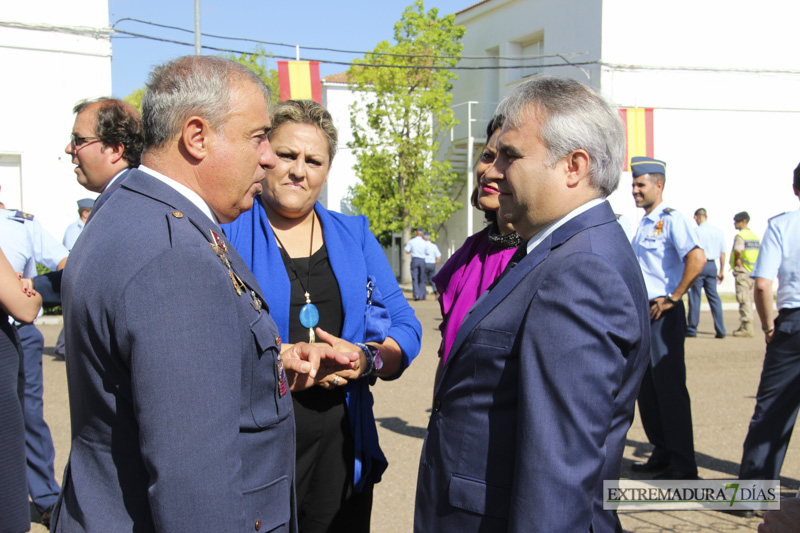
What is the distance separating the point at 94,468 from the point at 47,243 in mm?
3800

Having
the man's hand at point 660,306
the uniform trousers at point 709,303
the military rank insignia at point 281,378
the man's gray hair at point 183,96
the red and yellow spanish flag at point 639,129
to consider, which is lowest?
the uniform trousers at point 709,303

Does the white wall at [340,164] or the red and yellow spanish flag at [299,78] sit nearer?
the red and yellow spanish flag at [299,78]

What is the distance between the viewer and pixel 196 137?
159 cm

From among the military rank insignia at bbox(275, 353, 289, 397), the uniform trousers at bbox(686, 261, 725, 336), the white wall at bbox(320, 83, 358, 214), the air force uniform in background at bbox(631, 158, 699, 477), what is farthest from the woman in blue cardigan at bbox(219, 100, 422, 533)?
the white wall at bbox(320, 83, 358, 214)

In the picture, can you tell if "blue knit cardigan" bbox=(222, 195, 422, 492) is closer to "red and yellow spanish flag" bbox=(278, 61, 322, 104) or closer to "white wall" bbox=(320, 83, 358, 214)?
"red and yellow spanish flag" bbox=(278, 61, 322, 104)

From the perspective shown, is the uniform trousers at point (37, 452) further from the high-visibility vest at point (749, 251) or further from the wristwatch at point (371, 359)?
the high-visibility vest at point (749, 251)

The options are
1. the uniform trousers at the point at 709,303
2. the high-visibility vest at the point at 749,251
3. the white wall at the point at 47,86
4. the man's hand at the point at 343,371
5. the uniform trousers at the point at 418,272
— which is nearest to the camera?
the man's hand at the point at 343,371

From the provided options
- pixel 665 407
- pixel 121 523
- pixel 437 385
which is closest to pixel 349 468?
pixel 437 385

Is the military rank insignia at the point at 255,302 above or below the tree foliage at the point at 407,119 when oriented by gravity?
below

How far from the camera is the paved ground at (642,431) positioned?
4.05 metres

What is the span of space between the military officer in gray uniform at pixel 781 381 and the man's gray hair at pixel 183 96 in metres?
3.78

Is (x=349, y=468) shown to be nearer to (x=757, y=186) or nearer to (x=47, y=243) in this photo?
(x=47, y=243)

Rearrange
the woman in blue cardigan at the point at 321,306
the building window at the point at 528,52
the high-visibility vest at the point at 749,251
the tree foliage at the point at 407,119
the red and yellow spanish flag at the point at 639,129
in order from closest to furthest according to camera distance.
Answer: the woman in blue cardigan at the point at 321,306 → the high-visibility vest at the point at 749,251 → the red and yellow spanish flag at the point at 639,129 → the building window at the point at 528,52 → the tree foliage at the point at 407,119

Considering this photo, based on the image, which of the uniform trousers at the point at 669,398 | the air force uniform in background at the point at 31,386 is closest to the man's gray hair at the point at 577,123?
the uniform trousers at the point at 669,398
